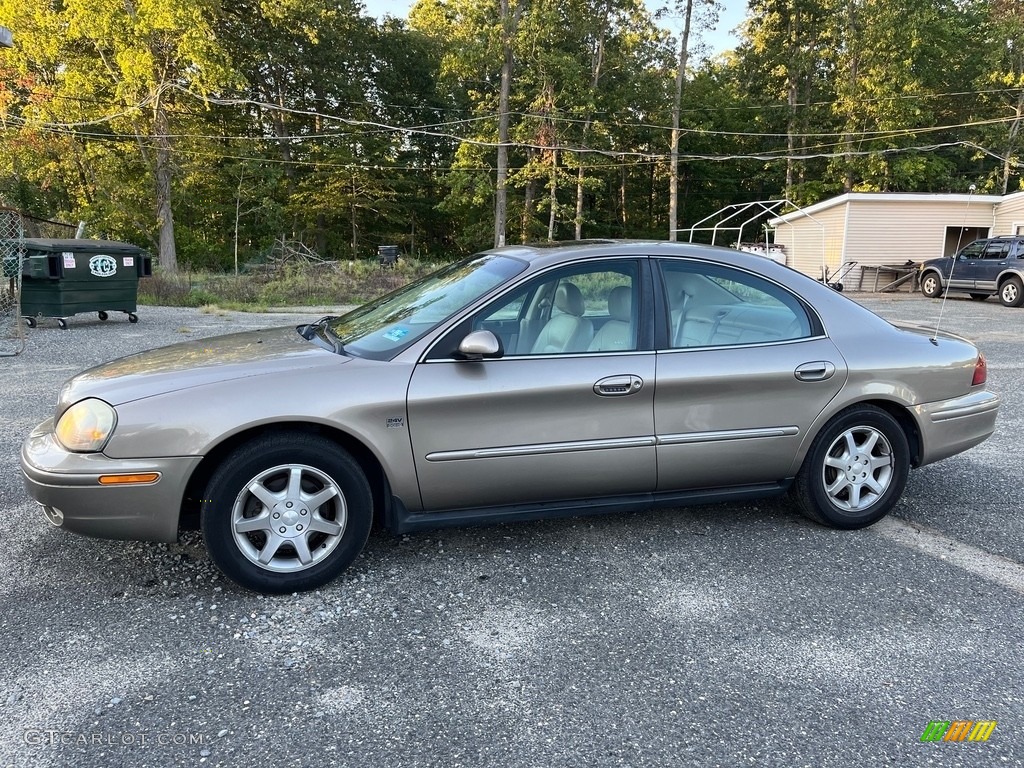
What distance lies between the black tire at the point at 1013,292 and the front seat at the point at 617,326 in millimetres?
19304

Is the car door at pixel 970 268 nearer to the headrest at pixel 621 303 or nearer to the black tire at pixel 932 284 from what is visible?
the black tire at pixel 932 284

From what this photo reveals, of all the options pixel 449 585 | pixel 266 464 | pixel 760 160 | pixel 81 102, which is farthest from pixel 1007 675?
pixel 760 160

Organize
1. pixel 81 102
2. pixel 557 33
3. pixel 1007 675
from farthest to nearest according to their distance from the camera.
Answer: pixel 557 33
pixel 81 102
pixel 1007 675

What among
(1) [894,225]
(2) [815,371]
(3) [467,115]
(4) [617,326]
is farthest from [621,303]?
(3) [467,115]

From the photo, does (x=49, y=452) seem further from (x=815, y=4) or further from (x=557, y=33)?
(x=815, y=4)

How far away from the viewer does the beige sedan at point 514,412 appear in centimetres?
283

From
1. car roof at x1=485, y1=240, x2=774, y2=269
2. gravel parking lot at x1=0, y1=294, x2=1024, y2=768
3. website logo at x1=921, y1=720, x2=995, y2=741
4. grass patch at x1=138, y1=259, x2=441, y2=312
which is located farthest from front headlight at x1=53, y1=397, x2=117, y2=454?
grass patch at x1=138, y1=259, x2=441, y2=312

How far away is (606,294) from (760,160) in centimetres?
4167

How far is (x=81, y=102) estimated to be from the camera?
28.6 m

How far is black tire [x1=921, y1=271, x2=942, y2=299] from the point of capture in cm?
2097

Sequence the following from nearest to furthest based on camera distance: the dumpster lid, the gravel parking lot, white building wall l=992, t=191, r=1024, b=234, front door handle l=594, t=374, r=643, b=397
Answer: the gravel parking lot, front door handle l=594, t=374, r=643, b=397, the dumpster lid, white building wall l=992, t=191, r=1024, b=234

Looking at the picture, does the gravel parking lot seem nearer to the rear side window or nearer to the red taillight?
the red taillight

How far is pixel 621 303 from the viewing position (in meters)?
3.50

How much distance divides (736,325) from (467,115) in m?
40.1
